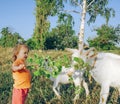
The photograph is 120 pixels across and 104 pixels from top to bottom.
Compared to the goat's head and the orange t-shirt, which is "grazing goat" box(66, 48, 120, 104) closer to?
the goat's head

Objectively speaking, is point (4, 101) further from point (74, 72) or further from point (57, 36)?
point (57, 36)

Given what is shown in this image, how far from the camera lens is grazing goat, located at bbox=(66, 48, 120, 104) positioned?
6672 millimetres

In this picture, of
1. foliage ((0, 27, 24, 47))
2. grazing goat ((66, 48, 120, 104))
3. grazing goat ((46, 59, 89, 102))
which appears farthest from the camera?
foliage ((0, 27, 24, 47))

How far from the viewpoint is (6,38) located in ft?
195

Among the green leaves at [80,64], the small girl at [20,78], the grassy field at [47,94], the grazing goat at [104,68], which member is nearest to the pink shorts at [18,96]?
the small girl at [20,78]

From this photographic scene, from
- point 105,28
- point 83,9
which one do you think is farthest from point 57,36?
point 83,9

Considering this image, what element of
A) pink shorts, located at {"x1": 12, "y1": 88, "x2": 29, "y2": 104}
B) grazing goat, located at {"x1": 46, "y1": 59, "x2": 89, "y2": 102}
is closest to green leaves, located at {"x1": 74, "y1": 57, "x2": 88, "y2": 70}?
grazing goat, located at {"x1": 46, "y1": 59, "x2": 89, "y2": 102}

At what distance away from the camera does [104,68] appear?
22.4 feet

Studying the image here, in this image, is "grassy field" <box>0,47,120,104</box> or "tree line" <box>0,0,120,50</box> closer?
"grassy field" <box>0,47,120,104</box>

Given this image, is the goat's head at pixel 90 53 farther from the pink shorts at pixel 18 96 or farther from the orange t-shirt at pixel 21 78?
the pink shorts at pixel 18 96

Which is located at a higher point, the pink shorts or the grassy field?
the pink shorts

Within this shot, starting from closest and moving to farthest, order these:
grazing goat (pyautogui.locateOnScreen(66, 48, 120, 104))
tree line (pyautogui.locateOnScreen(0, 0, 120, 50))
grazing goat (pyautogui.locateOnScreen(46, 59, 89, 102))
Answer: grazing goat (pyautogui.locateOnScreen(66, 48, 120, 104)) → grazing goat (pyautogui.locateOnScreen(46, 59, 89, 102)) → tree line (pyautogui.locateOnScreen(0, 0, 120, 50))

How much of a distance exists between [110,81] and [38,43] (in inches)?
1438

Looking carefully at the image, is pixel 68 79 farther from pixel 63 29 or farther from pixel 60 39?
pixel 60 39
